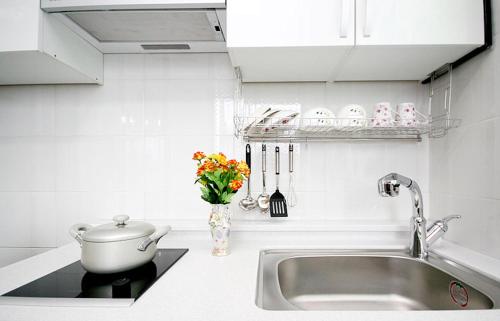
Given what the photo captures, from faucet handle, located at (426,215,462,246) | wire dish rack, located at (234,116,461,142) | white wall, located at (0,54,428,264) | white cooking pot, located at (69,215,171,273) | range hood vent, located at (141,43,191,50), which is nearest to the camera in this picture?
white cooking pot, located at (69,215,171,273)

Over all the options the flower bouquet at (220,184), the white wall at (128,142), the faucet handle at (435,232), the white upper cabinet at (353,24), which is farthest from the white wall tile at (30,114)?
the faucet handle at (435,232)

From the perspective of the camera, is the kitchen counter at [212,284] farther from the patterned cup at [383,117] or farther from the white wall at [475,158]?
the patterned cup at [383,117]

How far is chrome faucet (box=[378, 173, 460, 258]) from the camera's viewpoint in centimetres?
95

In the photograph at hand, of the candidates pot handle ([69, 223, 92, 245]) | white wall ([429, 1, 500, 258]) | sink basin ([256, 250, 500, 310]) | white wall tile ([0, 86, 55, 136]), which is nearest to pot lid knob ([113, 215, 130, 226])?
pot handle ([69, 223, 92, 245])

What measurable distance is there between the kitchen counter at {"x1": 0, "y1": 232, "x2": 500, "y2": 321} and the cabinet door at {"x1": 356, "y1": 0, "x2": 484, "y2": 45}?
2.42 feet

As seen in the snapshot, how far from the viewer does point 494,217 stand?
87cm

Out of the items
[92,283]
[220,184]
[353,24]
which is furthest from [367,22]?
[92,283]

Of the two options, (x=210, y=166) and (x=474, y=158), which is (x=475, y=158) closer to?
(x=474, y=158)

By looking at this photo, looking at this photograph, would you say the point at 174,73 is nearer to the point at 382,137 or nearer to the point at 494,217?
the point at 382,137

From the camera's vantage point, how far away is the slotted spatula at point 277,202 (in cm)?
121

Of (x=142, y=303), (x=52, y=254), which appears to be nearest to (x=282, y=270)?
(x=142, y=303)

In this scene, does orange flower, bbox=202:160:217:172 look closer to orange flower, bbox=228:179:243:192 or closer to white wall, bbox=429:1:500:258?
orange flower, bbox=228:179:243:192

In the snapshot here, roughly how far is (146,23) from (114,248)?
0.80m

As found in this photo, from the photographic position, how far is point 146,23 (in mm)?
1004
